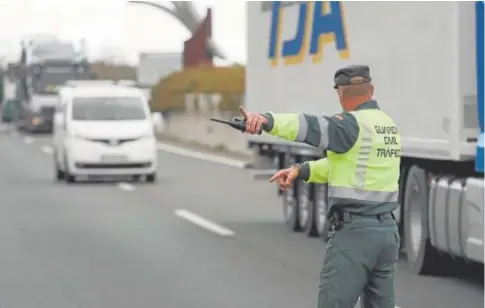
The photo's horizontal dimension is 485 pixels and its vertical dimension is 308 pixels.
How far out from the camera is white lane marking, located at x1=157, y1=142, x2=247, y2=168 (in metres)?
37.1

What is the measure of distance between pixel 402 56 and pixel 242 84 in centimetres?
3127

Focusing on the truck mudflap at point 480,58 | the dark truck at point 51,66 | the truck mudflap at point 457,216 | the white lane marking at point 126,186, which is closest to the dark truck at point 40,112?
the dark truck at point 51,66

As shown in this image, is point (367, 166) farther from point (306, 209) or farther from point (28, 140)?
point (28, 140)

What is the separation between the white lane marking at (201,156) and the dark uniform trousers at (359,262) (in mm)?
26436

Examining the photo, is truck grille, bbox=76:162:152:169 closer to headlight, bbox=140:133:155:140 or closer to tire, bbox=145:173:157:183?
tire, bbox=145:173:157:183

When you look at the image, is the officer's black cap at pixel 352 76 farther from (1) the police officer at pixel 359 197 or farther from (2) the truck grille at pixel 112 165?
(2) the truck grille at pixel 112 165

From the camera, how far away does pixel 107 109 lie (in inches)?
1165

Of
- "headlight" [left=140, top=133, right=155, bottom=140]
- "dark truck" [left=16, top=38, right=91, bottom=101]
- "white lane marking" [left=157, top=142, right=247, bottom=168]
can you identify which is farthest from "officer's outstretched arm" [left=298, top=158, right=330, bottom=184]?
"dark truck" [left=16, top=38, right=91, bottom=101]

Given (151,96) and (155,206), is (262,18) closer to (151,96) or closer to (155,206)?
(155,206)

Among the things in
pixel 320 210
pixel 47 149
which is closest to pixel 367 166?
pixel 320 210

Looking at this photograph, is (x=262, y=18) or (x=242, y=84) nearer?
(x=262, y=18)

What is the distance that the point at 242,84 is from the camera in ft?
149

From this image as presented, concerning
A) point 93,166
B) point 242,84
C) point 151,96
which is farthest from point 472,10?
point 151,96

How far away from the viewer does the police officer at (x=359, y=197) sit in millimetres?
7500
